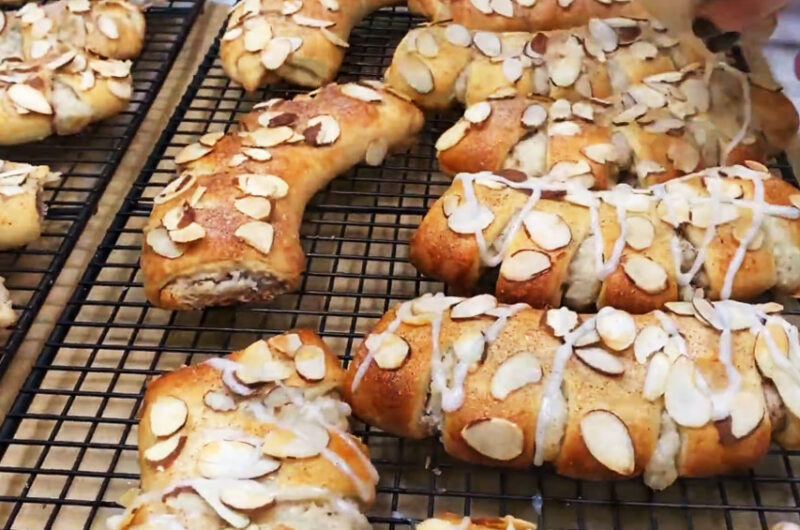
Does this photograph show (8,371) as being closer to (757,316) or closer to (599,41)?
(757,316)

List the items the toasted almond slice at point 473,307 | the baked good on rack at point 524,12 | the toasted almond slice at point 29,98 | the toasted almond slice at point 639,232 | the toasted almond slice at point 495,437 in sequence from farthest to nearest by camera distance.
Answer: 1. the baked good on rack at point 524,12
2. the toasted almond slice at point 29,98
3. the toasted almond slice at point 639,232
4. the toasted almond slice at point 473,307
5. the toasted almond slice at point 495,437

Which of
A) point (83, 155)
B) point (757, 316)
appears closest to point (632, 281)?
point (757, 316)

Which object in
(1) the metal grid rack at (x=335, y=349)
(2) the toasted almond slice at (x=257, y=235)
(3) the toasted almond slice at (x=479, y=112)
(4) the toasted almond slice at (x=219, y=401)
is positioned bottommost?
(1) the metal grid rack at (x=335, y=349)

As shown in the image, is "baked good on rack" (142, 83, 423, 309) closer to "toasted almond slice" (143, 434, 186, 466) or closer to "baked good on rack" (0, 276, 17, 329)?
"baked good on rack" (0, 276, 17, 329)

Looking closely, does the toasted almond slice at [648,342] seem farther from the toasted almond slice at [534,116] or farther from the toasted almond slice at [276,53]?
the toasted almond slice at [276,53]

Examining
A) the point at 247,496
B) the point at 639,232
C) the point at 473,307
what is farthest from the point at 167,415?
the point at 639,232

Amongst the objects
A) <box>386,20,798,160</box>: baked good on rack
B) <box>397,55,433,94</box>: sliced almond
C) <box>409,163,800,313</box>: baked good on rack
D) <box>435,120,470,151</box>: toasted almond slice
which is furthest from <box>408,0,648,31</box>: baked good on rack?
<box>409,163,800,313</box>: baked good on rack

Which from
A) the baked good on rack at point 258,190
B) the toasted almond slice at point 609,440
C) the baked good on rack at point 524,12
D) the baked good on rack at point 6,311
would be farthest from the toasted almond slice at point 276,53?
the toasted almond slice at point 609,440
